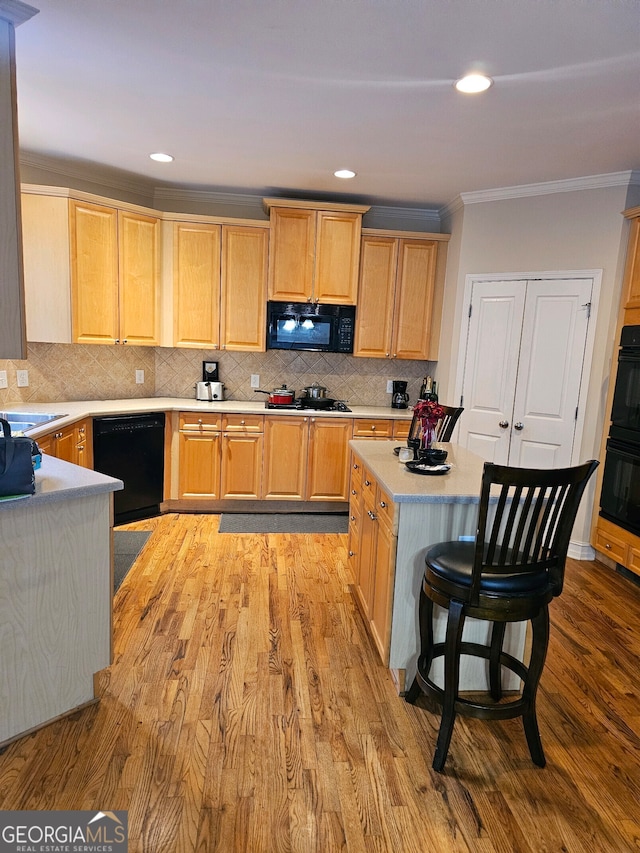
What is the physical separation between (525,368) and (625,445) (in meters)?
0.93

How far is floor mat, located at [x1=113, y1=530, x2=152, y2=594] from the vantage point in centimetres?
344

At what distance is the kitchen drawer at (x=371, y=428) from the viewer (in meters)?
4.68

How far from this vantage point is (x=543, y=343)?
4.12 meters

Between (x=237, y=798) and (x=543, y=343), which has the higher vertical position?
(x=543, y=343)

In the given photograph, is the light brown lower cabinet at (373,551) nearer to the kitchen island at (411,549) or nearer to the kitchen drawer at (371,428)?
the kitchen island at (411,549)

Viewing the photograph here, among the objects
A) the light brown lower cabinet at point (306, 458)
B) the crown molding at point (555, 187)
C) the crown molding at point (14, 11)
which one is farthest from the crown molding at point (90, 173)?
the crown molding at point (555, 187)

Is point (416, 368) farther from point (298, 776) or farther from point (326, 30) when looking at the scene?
point (298, 776)

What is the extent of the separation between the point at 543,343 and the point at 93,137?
3443 millimetres

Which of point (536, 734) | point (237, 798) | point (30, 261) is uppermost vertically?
point (30, 261)

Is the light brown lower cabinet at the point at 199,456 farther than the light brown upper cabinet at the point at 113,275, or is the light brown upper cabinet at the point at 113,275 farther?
the light brown lower cabinet at the point at 199,456

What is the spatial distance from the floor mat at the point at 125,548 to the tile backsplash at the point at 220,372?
4.07 feet

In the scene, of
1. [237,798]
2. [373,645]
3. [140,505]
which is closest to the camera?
[237,798]

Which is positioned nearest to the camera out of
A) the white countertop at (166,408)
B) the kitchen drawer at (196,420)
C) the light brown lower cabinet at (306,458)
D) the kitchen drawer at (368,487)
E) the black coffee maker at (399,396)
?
the kitchen drawer at (368,487)

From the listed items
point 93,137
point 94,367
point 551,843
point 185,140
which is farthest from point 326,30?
point 94,367
